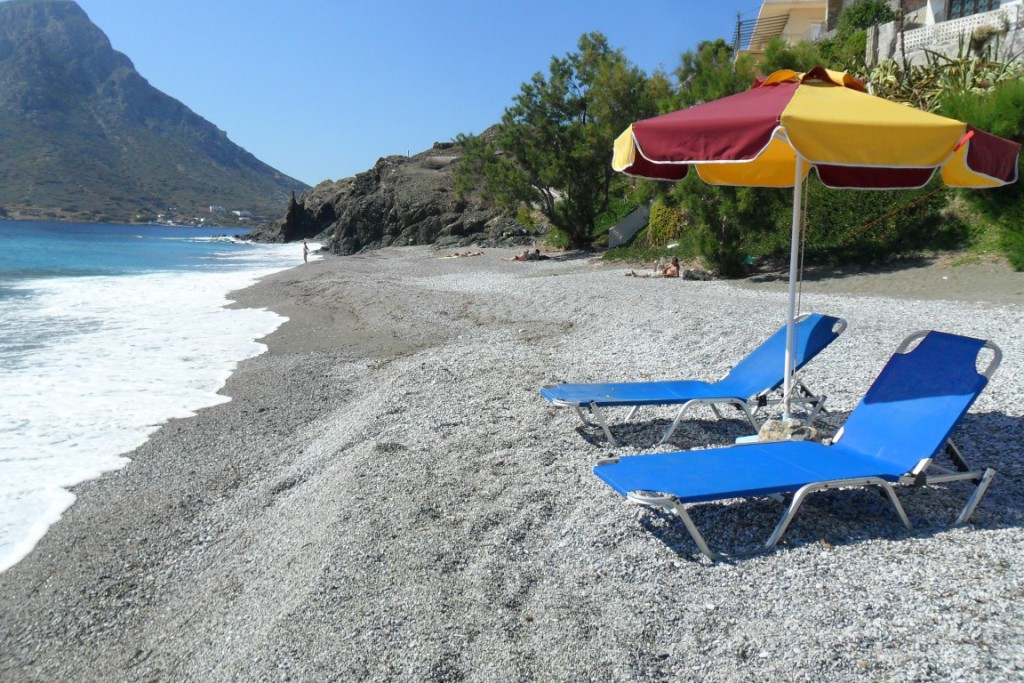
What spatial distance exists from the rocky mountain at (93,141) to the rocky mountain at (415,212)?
174 ft

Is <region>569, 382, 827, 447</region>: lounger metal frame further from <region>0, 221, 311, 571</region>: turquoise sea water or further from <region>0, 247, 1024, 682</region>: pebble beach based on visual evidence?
<region>0, 221, 311, 571</region>: turquoise sea water

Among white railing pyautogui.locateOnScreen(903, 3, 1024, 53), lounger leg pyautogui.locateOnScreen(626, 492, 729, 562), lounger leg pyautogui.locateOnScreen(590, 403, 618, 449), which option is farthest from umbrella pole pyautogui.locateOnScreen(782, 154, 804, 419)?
white railing pyautogui.locateOnScreen(903, 3, 1024, 53)

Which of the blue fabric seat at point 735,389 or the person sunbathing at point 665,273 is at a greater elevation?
the person sunbathing at point 665,273

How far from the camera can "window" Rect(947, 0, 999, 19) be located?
26.9 meters

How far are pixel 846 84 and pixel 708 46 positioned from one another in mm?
11420

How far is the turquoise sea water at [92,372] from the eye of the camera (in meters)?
6.20

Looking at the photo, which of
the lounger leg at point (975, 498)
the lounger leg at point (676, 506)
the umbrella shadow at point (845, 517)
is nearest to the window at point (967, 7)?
the umbrella shadow at point (845, 517)

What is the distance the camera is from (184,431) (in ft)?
23.9

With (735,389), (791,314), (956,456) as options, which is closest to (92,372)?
(735,389)

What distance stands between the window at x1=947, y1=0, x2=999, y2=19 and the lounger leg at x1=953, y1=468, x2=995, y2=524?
29622 millimetres

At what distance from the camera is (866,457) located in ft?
13.5

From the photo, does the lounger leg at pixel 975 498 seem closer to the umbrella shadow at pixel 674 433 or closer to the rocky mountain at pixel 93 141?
the umbrella shadow at pixel 674 433

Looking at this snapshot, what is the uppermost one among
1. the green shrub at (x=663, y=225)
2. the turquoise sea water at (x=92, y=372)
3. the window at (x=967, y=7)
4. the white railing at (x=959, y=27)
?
the window at (x=967, y=7)

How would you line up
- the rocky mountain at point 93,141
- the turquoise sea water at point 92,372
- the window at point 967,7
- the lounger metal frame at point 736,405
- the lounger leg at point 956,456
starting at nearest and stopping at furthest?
the lounger leg at point 956,456 → the lounger metal frame at point 736,405 → the turquoise sea water at point 92,372 → the window at point 967,7 → the rocky mountain at point 93,141
